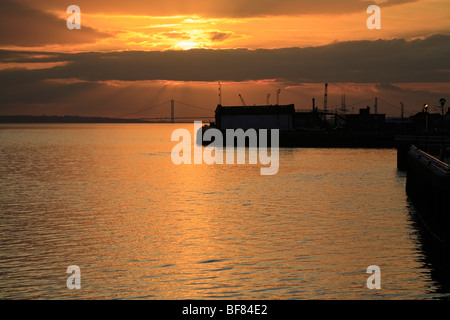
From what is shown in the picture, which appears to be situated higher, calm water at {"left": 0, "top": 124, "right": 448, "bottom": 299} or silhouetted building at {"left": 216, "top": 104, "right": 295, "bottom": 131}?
silhouetted building at {"left": 216, "top": 104, "right": 295, "bottom": 131}

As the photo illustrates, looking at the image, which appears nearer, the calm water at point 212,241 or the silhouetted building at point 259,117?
the calm water at point 212,241

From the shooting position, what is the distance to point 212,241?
30.7 meters

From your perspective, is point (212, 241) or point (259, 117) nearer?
point (212, 241)

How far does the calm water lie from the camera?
22094 mm

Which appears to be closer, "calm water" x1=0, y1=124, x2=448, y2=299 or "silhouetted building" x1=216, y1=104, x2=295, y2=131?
"calm water" x1=0, y1=124, x2=448, y2=299

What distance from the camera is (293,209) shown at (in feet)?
139

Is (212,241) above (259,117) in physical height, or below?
below

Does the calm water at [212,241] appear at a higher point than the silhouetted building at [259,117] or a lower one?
lower

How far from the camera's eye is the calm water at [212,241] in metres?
22.1

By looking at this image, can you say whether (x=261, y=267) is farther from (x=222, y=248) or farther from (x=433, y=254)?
(x=433, y=254)

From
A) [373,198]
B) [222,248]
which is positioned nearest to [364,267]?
[222,248]
